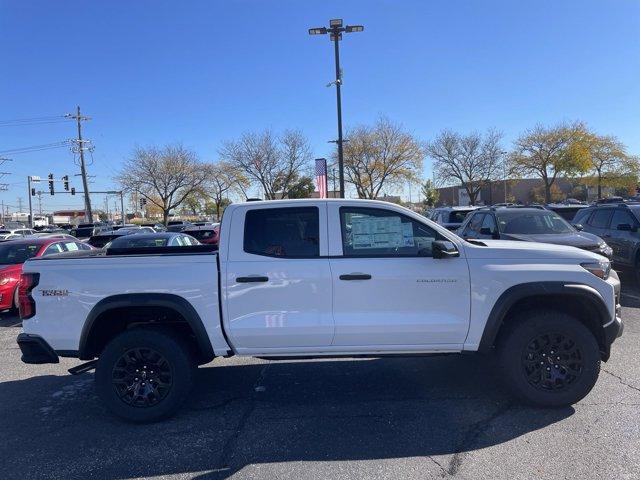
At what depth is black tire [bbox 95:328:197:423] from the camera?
169 inches

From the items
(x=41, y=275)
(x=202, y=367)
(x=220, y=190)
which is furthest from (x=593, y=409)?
(x=220, y=190)

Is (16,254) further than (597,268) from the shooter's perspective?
Yes

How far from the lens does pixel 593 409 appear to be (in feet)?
14.2

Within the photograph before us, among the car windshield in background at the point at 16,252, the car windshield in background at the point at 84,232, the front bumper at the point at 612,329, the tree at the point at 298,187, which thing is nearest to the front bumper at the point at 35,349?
the front bumper at the point at 612,329

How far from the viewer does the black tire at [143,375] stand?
4.30m

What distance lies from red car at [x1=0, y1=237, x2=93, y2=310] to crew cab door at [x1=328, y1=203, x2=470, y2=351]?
722 cm

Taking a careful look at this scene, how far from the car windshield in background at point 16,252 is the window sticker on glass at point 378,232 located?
26.5 feet

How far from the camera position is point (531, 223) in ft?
32.3

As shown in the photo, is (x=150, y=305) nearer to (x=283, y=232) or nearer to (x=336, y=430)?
(x=283, y=232)

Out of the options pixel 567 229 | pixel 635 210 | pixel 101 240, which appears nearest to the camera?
pixel 567 229

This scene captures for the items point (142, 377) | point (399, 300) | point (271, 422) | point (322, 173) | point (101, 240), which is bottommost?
point (271, 422)

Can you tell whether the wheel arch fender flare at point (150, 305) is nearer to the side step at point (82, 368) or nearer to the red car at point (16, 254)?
the side step at point (82, 368)

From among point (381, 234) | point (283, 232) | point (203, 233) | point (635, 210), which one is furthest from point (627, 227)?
point (203, 233)

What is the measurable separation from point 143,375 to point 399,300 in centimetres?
236
